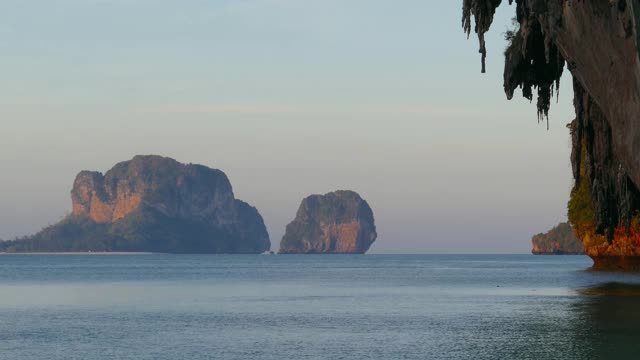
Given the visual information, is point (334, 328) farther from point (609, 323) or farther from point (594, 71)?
point (594, 71)

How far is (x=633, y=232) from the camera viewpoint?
91875 mm

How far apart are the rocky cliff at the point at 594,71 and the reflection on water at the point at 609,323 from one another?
3.16 m

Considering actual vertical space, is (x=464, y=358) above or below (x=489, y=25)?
below

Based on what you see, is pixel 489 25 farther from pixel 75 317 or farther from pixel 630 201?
pixel 75 317

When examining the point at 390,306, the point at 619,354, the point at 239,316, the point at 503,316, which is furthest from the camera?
the point at 390,306

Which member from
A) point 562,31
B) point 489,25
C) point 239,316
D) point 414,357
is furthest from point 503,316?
point 562,31

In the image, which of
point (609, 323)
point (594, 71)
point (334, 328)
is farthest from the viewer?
point (334, 328)

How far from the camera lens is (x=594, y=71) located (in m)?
23.8

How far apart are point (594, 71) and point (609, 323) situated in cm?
1661

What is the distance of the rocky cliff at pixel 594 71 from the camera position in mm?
22312

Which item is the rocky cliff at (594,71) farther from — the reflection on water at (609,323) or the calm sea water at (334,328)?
the calm sea water at (334,328)

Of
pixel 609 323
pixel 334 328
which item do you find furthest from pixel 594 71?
pixel 334 328

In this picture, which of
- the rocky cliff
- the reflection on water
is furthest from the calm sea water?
the rocky cliff

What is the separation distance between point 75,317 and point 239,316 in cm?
748
